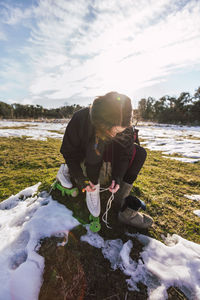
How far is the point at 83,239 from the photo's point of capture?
1.68 metres

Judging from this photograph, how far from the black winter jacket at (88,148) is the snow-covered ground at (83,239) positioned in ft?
2.19

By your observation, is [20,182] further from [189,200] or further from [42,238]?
[189,200]

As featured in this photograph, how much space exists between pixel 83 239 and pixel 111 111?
4.67 ft

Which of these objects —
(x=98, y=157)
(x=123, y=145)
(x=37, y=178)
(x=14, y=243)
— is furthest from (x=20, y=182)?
(x=123, y=145)

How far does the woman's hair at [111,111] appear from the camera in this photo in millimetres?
1312

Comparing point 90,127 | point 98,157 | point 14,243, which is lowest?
point 14,243

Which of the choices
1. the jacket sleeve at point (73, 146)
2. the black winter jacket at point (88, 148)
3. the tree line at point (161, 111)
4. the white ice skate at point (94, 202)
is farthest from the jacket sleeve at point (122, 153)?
the tree line at point (161, 111)

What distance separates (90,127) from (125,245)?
54.7 inches

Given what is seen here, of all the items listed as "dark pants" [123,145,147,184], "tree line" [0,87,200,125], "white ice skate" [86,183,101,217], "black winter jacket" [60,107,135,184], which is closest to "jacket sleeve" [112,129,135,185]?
"black winter jacket" [60,107,135,184]

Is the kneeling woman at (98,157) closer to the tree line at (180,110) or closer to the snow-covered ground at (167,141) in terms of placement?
the snow-covered ground at (167,141)

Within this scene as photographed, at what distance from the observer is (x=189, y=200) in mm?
2701

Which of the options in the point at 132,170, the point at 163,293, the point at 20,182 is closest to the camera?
the point at 163,293

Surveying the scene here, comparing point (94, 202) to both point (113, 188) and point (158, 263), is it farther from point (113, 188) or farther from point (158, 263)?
point (158, 263)

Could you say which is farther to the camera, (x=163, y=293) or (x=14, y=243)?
(x=14, y=243)
